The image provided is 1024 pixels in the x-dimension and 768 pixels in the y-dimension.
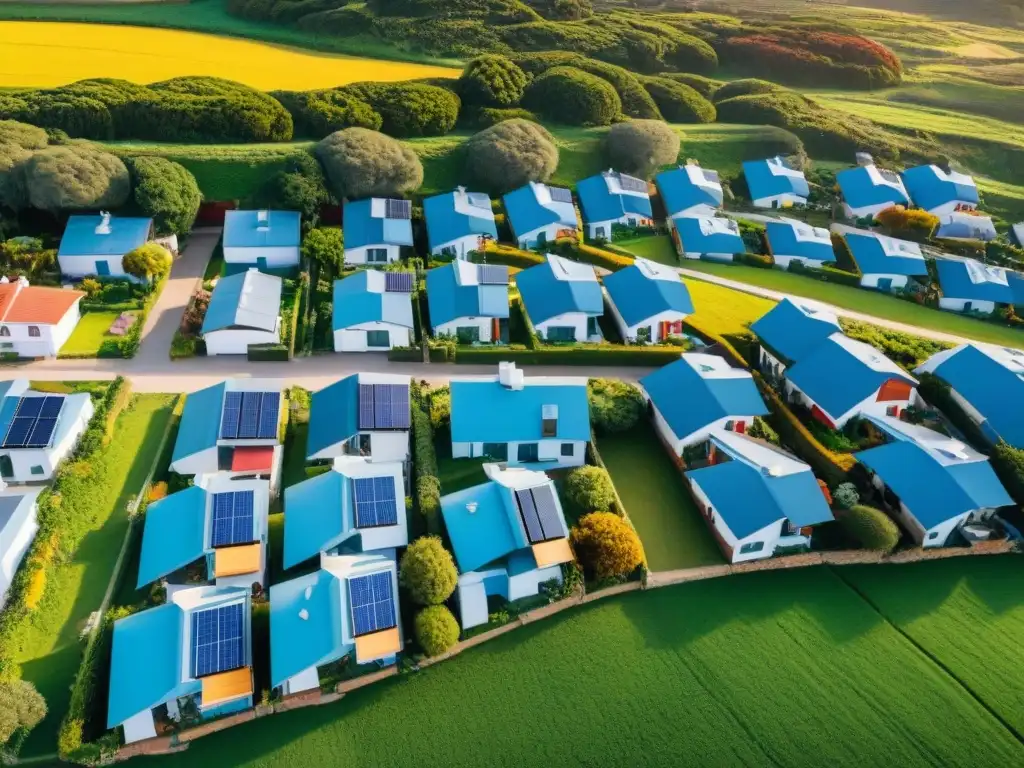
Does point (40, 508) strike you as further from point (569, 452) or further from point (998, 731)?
point (998, 731)

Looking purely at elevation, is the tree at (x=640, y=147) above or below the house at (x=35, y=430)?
above

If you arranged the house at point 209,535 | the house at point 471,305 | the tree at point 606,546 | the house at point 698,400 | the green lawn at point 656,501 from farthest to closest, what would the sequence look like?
the house at point 471,305, the house at point 698,400, the green lawn at point 656,501, the tree at point 606,546, the house at point 209,535

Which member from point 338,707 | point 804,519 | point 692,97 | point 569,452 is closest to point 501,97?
point 692,97

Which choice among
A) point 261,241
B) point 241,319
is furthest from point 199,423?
point 261,241

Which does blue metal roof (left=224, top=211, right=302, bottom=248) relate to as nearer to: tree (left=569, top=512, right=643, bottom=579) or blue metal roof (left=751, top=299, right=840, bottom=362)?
blue metal roof (left=751, top=299, right=840, bottom=362)

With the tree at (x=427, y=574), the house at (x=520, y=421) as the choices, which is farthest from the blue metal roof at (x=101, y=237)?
the tree at (x=427, y=574)

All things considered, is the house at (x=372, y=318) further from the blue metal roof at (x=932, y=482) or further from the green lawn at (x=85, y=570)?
the blue metal roof at (x=932, y=482)

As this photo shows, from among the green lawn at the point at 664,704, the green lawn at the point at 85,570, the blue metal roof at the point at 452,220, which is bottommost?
the green lawn at the point at 85,570
